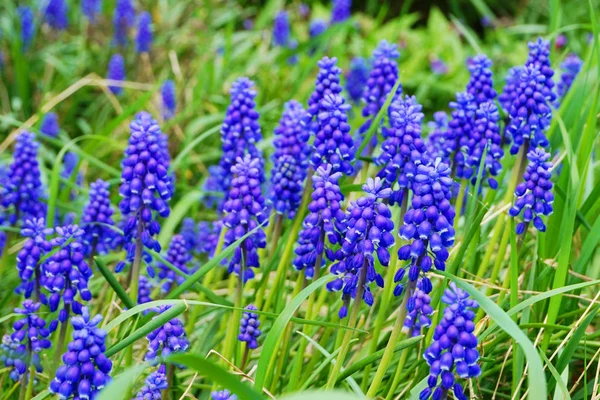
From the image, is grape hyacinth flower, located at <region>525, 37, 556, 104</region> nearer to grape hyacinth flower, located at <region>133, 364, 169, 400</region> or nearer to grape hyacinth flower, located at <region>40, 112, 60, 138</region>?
grape hyacinth flower, located at <region>133, 364, 169, 400</region>

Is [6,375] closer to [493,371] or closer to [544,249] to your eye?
[493,371]

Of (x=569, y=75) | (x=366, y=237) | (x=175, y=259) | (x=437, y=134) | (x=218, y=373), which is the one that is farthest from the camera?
(x=569, y=75)

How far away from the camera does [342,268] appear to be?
3912 millimetres

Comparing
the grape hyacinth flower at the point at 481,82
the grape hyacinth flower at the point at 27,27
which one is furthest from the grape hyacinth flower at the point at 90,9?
the grape hyacinth flower at the point at 481,82

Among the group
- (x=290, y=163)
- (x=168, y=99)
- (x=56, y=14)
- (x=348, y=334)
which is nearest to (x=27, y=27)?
(x=56, y=14)

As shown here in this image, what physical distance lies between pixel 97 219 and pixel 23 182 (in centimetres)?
79

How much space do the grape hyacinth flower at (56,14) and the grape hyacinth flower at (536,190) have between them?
815 centimetres

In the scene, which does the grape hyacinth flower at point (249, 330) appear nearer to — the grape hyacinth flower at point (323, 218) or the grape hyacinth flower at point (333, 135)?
the grape hyacinth flower at point (323, 218)

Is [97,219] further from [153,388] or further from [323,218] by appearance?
[323,218]

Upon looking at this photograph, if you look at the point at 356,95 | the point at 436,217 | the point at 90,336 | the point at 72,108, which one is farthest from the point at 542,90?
the point at 72,108

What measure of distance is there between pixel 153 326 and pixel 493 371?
6.78 ft

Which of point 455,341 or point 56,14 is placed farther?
point 56,14

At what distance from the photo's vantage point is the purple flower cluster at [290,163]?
4.89 meters

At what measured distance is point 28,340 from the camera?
4.33 metres
